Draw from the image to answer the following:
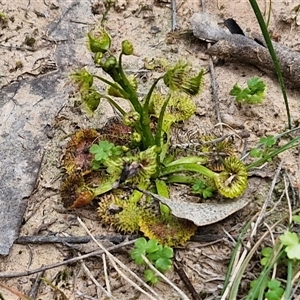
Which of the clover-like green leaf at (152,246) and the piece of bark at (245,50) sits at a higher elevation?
the piece of bark at (245,50)

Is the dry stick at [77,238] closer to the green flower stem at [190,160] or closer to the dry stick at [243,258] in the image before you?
the dry stick at [243,258]

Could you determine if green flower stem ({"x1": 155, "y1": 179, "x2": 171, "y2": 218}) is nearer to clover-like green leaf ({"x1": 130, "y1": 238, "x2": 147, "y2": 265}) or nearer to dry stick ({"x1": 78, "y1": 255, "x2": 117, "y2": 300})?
clover-like green leaf ({"x1": 130, "y1": 238, "x2": 147, "y2": 265})

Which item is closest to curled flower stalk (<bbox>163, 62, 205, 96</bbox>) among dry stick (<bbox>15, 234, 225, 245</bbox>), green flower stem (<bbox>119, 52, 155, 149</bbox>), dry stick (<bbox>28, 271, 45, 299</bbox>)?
green flower stem (<bbox>119, 52, 155, 149</bbox>)

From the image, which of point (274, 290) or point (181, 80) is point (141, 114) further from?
point (274, 290)

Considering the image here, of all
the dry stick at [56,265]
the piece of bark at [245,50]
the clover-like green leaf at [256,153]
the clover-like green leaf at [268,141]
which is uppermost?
the piece of bark at [245,50]

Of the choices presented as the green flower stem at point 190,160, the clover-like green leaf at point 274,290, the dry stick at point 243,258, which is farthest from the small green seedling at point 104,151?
the clover-like green leaf at point 274,290

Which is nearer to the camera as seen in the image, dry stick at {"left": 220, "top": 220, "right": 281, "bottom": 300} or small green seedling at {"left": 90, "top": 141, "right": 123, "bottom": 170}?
dry stick at {"left": 220, "top": 220, "right": 281, "bottom": 300}

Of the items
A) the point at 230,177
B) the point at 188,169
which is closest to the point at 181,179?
the point at 188,169
